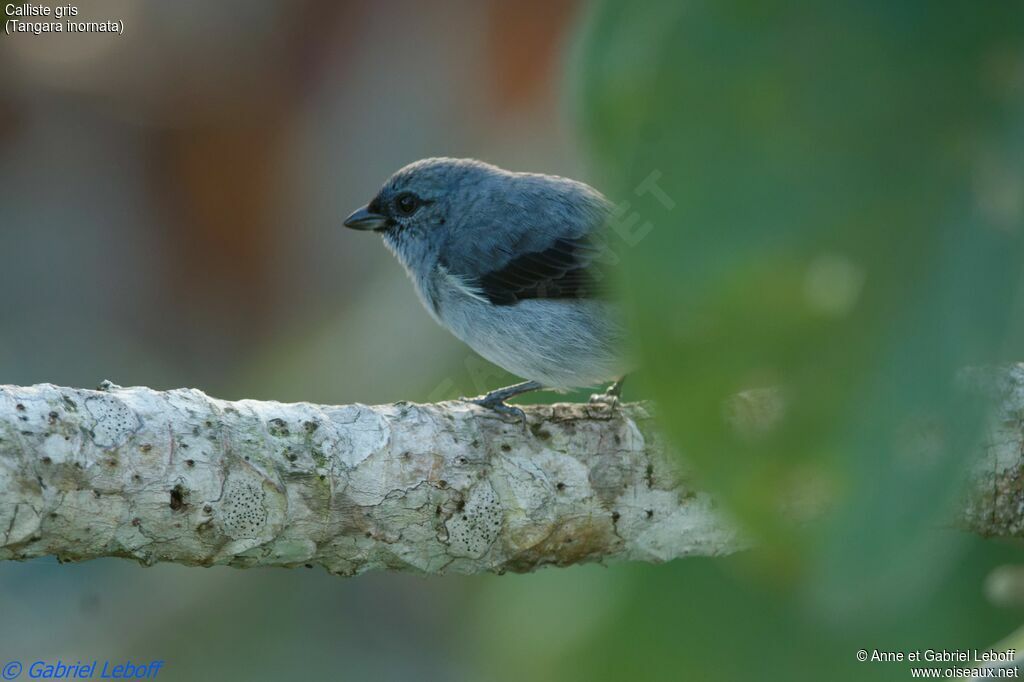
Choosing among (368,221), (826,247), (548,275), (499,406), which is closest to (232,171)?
(368,221)

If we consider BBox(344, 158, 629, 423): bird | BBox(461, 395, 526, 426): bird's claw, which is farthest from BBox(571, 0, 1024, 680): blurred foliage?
BBox(344, 158, 629, 423): bird

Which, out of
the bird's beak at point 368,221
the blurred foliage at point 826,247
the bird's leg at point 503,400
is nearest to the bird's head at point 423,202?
the bird's beak at point 368,221

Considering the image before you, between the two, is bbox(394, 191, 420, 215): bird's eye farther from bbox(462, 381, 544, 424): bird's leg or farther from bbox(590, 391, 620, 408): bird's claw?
bbox(590, 391, 620, 408): bird's claw

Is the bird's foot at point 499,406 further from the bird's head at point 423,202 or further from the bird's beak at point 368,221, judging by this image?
the bird's beak at point 368,221

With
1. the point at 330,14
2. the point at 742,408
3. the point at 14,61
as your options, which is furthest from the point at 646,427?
the point at 14,61

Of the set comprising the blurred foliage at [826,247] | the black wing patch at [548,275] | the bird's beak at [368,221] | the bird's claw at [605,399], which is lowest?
the bird's claw at [605,399]

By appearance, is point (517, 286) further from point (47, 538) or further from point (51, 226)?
point (51, 226)
